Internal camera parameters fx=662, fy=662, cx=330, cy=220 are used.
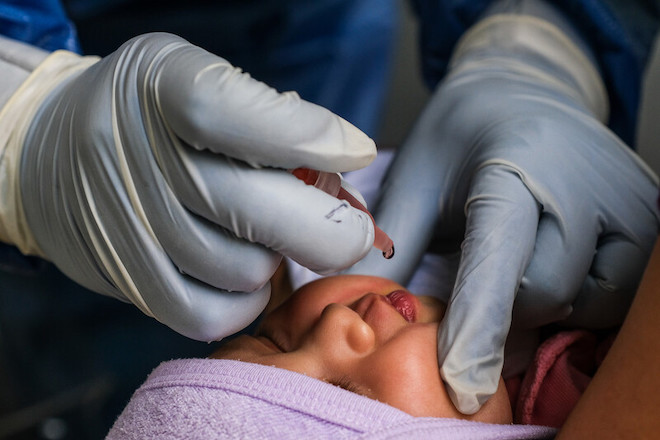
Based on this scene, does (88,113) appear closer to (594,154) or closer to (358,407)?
(358,407)

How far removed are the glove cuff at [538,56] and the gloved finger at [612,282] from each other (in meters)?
0.34

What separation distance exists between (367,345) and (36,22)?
31.4 inches

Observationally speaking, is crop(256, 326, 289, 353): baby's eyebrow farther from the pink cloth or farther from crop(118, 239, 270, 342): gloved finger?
the pink cloth

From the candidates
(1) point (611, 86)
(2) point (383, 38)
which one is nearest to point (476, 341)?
(1) point (611, 86)

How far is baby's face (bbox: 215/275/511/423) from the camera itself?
2.47ft

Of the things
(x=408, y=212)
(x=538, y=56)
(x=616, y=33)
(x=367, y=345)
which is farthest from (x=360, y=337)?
(x=616, y=33)

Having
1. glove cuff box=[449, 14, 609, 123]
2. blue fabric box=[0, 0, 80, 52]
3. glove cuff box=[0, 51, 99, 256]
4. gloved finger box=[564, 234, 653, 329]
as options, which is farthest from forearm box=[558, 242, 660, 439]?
blue fabric box=[0, 0, 80, 52]

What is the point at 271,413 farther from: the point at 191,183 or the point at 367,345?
the point at 191,183

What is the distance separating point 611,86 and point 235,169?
0.91 metres

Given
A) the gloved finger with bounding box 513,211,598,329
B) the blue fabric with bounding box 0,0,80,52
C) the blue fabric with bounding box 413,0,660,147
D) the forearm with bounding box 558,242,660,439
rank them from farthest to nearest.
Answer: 1. the blue fabric with bounding box 413,0,660,147
2. the blue fabric with bounding box 0,0,80,52
3. the gloved finger with bounding box 513,211,598,329
4. the forearm with bounding box 558,242,660,439

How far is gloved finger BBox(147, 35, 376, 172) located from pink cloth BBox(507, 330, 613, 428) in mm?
400

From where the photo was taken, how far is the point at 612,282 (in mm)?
898

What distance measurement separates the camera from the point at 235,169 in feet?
2.22

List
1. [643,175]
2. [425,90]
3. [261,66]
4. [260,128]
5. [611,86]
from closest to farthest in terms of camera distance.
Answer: [260,128] → [643,175] → [611,86] → [261,66] → [425,90]
